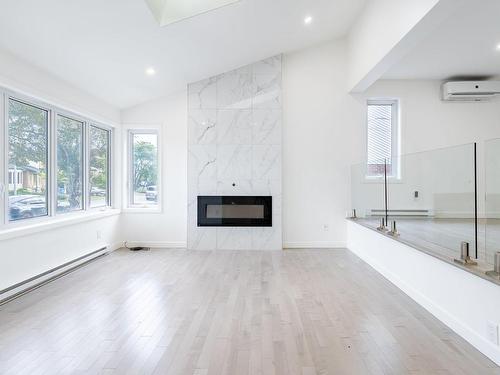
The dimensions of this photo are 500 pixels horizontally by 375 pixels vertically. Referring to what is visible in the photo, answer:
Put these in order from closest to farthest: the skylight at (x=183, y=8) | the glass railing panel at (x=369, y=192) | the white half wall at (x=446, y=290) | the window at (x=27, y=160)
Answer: the white half wall at (x=446, y=290)
the window at (x=27, y=160)
the skylight at (x=183, y=8)
the glass railing panel at (x=369, y=192)

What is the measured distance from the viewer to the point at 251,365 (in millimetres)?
2082

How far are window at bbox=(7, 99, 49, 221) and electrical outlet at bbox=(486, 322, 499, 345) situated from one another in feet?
14.3

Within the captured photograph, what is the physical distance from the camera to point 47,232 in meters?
3.89

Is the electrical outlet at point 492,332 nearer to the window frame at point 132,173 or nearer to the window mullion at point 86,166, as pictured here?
the window frame at point 132,173

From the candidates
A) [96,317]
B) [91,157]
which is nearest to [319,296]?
[96,317]

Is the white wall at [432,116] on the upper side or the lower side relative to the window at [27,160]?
upper

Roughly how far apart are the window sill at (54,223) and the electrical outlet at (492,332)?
13.6ft

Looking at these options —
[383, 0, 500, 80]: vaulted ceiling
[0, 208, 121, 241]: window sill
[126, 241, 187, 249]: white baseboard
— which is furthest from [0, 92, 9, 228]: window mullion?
[383, 0, 500, 80]: vaulted ceiling

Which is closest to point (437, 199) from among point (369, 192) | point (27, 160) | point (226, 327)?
point (369, 192)

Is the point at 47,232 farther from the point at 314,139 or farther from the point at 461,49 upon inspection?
the point at 461,49

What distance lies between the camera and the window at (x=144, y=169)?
19.4 ft

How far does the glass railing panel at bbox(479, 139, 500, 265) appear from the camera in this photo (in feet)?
7.42

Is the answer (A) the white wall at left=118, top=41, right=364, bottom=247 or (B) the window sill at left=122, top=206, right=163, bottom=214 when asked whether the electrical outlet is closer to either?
(A) the white wall at left=118, top=41, right=364, bottom=247

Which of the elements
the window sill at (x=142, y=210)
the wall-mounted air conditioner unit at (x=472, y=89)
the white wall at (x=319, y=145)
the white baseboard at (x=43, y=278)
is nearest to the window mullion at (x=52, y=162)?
the white baseboard at (x=43, y=278)
